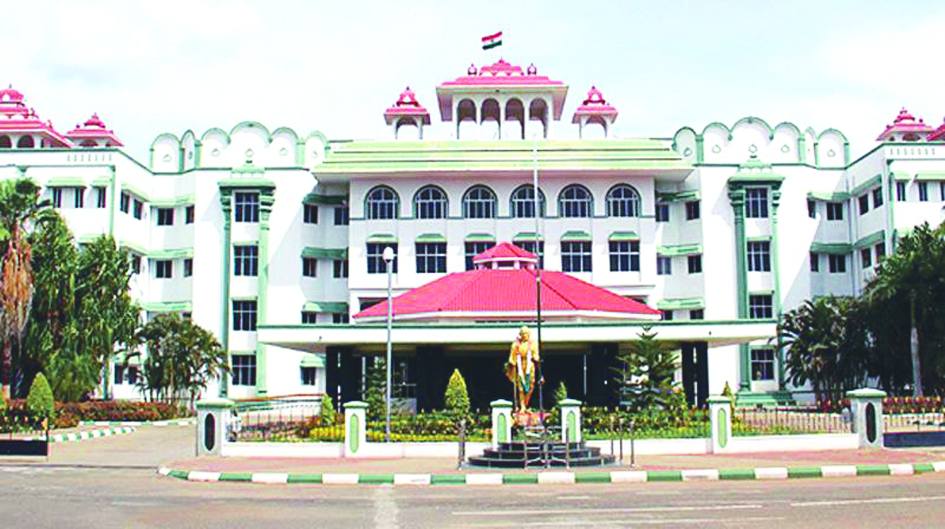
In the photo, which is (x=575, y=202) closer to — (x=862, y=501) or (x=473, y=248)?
(x=473, y=248)

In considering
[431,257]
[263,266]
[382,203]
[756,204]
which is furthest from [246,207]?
[756,204]

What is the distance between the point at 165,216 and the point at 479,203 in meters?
16.8

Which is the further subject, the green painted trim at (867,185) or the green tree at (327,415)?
the green painted trim at (867,185)

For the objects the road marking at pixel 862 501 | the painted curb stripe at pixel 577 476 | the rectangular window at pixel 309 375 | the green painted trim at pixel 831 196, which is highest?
the green painted trim at pixel 831 196

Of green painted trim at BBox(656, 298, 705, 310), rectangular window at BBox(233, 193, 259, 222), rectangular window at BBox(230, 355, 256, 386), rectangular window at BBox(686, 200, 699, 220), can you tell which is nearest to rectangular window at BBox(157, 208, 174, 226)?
rectangular window at BBox(233, 193, 259, 222)

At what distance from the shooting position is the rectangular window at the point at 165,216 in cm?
5528

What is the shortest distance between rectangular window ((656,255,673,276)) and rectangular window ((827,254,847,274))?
8.30 m

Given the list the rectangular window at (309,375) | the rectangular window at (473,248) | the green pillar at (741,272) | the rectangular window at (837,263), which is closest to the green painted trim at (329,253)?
the rectangular window at (309,375)

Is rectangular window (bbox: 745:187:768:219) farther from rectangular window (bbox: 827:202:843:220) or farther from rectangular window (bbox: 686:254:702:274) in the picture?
rectangular window (bbox: 827:202:843:220)

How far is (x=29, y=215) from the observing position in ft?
128

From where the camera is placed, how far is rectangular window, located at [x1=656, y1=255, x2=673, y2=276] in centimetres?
5422

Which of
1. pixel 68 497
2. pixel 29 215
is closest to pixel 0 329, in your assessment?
pixel 29 215

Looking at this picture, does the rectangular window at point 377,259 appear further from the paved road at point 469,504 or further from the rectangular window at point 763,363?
the paved road at point 469,504

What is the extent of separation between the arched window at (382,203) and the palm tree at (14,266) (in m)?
17.7
